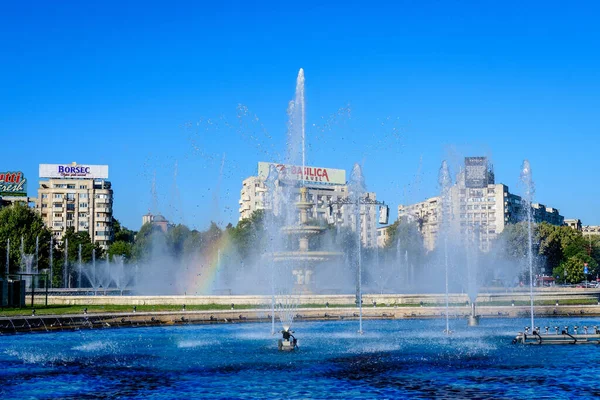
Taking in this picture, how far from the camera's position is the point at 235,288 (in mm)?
90625

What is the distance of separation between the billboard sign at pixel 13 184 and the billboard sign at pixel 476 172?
95746mm

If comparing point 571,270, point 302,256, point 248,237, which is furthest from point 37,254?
point 571,270

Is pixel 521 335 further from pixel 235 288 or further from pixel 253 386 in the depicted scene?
pixel 235 288

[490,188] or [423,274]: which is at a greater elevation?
[490,188]

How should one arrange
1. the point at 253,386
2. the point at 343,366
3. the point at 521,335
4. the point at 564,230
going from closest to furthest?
the point at 253,386, the point at 343,366, the point at 521,335, the point at 564,230

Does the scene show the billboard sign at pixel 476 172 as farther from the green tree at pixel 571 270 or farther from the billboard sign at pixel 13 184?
the billboard sign at pixel 13 184

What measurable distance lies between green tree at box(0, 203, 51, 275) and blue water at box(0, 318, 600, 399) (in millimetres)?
71444

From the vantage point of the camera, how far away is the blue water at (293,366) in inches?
1105

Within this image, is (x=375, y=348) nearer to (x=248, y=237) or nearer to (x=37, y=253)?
(x=248, y=237)

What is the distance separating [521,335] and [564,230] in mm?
106232

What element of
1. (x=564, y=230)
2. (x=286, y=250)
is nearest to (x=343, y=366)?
(x=286, y=250)

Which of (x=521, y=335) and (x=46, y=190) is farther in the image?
(x=46, y=190)

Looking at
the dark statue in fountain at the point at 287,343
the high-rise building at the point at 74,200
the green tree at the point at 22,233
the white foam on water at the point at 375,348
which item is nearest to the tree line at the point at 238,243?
the green tree at the point at 22,233

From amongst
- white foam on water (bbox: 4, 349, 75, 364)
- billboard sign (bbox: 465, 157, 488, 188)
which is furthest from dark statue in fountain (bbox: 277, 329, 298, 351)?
billboard sign (bbox: 465, 157, 488, 188)
